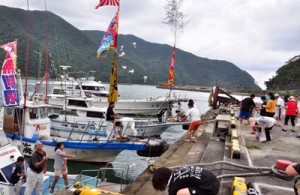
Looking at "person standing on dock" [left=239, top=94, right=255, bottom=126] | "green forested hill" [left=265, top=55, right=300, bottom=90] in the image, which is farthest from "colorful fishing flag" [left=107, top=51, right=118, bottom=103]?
"green forested hill" [left=265, top=55, right=300, bottom=90]

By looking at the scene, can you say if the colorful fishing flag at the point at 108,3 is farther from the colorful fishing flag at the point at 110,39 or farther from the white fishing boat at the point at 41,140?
the white fishing boat at the point at 41,140

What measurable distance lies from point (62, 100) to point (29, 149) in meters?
14.3

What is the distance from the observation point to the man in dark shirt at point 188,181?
9.29ft

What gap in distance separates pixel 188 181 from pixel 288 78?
92050 millimetres

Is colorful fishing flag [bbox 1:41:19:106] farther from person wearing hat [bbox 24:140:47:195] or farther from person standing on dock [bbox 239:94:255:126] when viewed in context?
person standing on dock [bbox 239:94:255:126]

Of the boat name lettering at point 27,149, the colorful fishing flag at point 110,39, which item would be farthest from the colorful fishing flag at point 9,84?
the boat name lettering at point 27,149

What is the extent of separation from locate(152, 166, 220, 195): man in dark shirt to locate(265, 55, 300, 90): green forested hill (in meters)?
84.7

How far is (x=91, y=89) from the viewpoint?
96.8ft

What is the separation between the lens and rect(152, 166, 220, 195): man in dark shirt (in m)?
2.83

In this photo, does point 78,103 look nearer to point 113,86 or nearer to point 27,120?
point 27,120

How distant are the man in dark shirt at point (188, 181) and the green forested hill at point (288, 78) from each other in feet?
278

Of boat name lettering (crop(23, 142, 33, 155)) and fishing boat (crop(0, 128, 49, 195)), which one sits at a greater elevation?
fishing boat (crop(0, 128, 49, 195))

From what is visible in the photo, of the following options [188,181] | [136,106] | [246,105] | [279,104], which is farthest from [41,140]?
[136,106]

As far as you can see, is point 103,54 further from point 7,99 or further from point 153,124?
point 153,124
